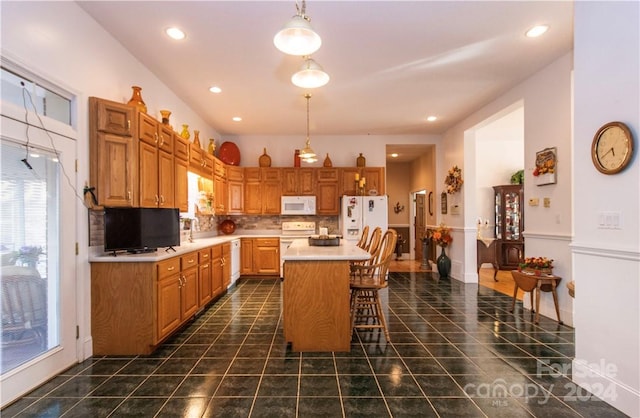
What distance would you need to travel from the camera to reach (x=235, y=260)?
17.6 ft

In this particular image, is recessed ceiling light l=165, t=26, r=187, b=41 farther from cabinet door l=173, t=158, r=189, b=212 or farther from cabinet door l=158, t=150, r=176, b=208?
cabinet door l=173, t=158, r=189, b=212

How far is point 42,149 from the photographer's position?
2170 mm

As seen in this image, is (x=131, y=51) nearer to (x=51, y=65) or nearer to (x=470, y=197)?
(x=51, y=65)

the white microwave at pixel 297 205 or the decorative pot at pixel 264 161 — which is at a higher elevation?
the decorative pot at pixel 264 161

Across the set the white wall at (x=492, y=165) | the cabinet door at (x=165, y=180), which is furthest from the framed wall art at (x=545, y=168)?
the cabinet door at (x=165, y=180)

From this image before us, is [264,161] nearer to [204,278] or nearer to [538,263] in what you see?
[204,278]

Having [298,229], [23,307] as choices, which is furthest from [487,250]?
[23,307]

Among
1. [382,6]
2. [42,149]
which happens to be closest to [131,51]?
[42,149]

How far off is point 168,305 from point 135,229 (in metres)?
0.79

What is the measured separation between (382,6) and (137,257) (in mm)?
2984

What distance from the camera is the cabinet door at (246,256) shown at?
5758 millimetres

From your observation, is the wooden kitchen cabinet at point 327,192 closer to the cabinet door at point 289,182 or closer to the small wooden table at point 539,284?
the cabinet door at point 289,182

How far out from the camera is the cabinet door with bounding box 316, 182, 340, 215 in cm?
607

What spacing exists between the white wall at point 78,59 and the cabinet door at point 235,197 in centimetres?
281
